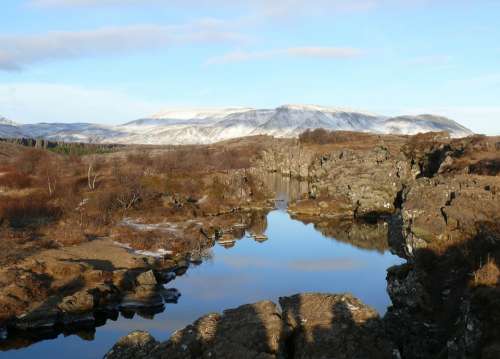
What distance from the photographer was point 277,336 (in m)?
20.1

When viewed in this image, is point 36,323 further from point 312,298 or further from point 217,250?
point 217,250

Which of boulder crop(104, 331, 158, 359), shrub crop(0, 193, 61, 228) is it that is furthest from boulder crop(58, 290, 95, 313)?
shrub crop(0, 193, 61, 228)

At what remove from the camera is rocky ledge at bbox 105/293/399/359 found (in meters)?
19.2

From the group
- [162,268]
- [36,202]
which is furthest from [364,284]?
[36,202]

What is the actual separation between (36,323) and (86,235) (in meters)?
25.0

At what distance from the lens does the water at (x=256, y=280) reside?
32.6 metres

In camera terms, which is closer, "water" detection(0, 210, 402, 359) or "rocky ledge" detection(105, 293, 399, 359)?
"rocky ledge" detection(105, 293, 399, 359)

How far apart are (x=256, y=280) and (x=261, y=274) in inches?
90.4

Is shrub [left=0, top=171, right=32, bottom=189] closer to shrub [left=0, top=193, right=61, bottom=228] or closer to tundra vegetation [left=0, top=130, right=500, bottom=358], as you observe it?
tundra vegetation [left=0, top=130, right=500, bottom=358]

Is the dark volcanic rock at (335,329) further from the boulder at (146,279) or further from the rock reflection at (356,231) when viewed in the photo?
the rock reflection at (356,231)

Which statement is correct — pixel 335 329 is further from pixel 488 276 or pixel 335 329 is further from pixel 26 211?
pixel 26 211

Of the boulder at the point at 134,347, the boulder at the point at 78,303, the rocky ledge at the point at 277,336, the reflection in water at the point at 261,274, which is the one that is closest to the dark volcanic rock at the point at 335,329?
the rocky ledge at the point at 277,336

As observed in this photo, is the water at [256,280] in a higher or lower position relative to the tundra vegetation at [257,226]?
lower

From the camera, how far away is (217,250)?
5919 centimetres
